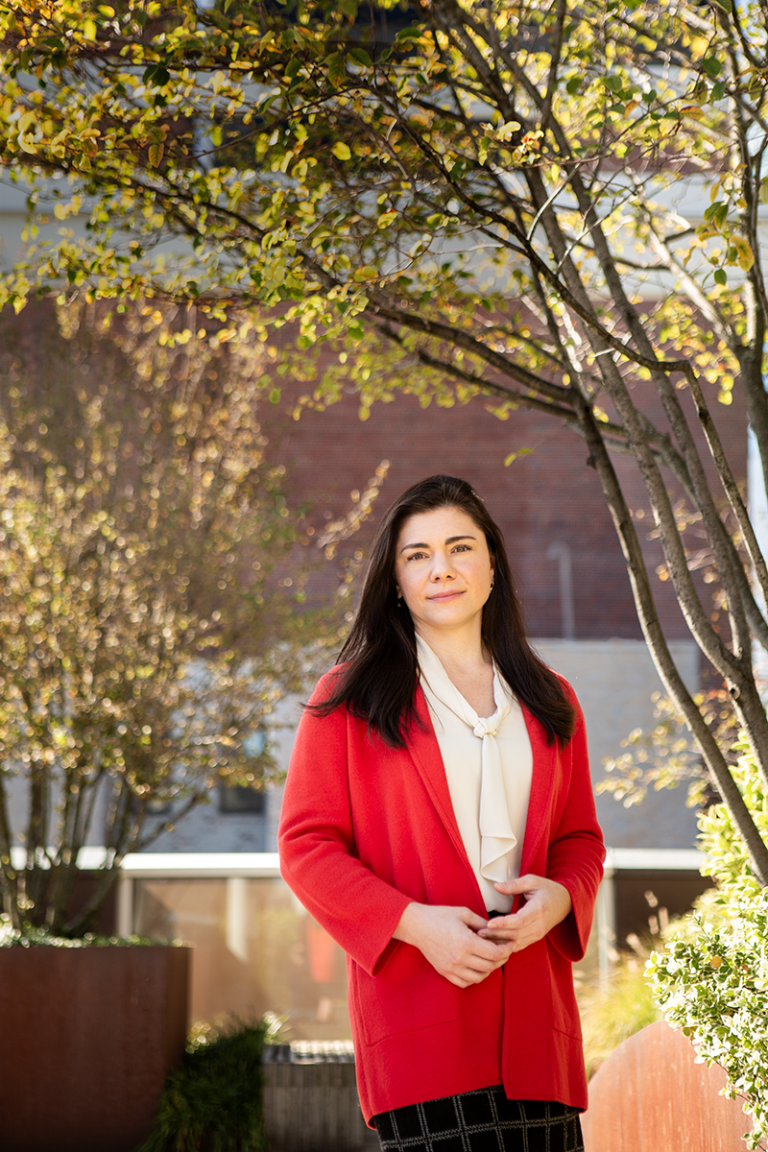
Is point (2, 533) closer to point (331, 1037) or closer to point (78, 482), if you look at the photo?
point (78, 482)

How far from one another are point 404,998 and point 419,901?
0.17 metres

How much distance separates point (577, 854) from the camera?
2.21 m

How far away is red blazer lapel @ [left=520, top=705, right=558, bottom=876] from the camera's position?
2096mm

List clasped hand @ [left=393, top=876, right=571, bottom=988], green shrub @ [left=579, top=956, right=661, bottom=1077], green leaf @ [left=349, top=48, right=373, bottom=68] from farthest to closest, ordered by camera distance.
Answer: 1. green shrub @ [left=579, top=956, right=661, bottom=1077]
2. green leaf @ [left=349, top=48, right=373, bottom=68]
3. clasped hand @ [left=393, top=876, right=571, bottom=988]

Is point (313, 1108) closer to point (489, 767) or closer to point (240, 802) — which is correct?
point (489, 767)

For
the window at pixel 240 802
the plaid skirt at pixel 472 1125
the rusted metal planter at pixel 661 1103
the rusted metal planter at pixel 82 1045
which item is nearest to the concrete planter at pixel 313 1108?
the rusted metal planter at pixel 82 1045

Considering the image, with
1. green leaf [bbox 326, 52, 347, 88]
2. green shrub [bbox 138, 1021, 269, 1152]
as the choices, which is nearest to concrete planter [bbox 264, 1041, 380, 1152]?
green shrub [bbox 138, 1021, 269, 1152]

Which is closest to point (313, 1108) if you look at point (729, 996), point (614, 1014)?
point (614, 1014)

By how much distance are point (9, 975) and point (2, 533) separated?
103 inches

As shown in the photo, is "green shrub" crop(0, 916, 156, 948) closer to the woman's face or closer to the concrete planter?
the concrete planter

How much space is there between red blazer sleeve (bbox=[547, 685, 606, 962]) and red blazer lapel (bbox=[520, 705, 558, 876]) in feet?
0.27

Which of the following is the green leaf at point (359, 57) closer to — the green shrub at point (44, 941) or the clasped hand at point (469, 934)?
the clasped hand at point (469, 934)

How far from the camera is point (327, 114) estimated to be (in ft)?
9.61

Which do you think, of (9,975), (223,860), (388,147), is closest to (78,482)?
(223,860)
